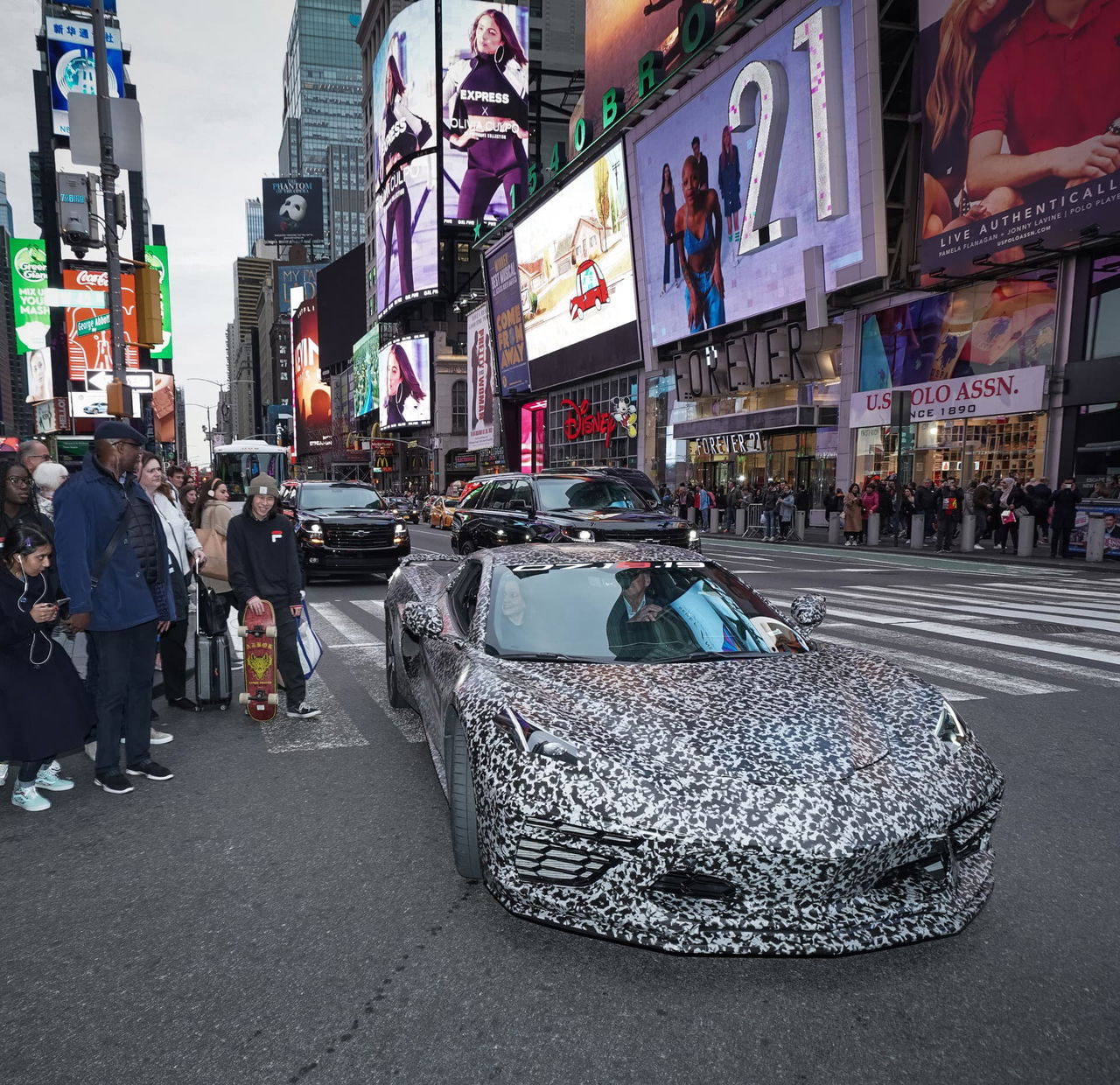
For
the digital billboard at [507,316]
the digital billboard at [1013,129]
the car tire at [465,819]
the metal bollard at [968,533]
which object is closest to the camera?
the car tire at [465,819]

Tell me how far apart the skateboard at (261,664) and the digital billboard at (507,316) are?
158ft

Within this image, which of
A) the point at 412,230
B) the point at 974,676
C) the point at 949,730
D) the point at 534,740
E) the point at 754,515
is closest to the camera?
the point at 534,740

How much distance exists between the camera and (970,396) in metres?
23.7

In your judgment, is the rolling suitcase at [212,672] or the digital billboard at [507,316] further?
the digital billboard at [507,316]

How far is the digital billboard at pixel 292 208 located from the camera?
170 m

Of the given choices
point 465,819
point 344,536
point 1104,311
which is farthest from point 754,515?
point 465,819

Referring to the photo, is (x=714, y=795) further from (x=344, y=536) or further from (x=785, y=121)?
(x=785, y=121)

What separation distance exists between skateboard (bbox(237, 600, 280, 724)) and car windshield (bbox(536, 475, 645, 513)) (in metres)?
7.48

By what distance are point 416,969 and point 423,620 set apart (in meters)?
1.79

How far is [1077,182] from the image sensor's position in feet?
63.9

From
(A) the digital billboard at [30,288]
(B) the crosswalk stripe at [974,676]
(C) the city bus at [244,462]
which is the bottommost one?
(B) the crosswalk stripe at [974,676]

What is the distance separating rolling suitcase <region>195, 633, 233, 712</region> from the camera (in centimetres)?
641

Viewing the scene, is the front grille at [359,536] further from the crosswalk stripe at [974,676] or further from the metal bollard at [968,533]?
the metal bollard at [968,533]

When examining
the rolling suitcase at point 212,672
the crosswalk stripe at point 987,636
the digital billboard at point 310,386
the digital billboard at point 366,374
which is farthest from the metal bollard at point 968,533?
the digital billboard at point 310,386
